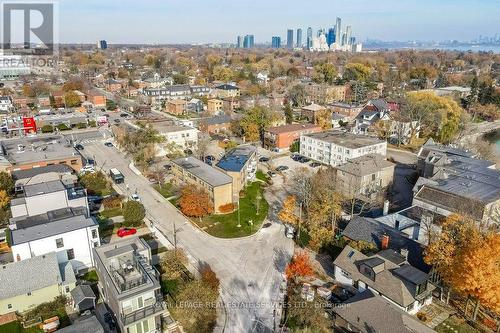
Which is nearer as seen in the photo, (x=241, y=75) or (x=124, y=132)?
(x=124, y=132)

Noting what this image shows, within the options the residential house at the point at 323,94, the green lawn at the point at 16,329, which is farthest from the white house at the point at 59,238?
the residential house at the point at 323,94

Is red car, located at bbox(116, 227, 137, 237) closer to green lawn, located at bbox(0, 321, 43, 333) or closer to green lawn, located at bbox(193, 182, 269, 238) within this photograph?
green lawn, located at bbox(193, 182, 269, 238)

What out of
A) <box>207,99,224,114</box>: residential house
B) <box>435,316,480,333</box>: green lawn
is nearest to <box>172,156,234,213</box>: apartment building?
<box>435,316,480,333</box>: green lawn

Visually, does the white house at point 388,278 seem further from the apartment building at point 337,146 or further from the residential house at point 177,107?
the residential house at point 177,107

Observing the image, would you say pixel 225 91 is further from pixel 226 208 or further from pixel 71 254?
pixel 71 254

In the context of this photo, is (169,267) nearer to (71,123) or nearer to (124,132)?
(124,132)

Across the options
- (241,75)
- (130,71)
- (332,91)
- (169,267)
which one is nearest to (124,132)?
(169,267)

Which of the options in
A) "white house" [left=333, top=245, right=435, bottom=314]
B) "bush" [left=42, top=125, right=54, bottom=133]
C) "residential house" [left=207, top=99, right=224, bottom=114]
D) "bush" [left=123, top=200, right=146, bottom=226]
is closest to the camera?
"white house" [left=333, top=245, right=435, bottom=314]
